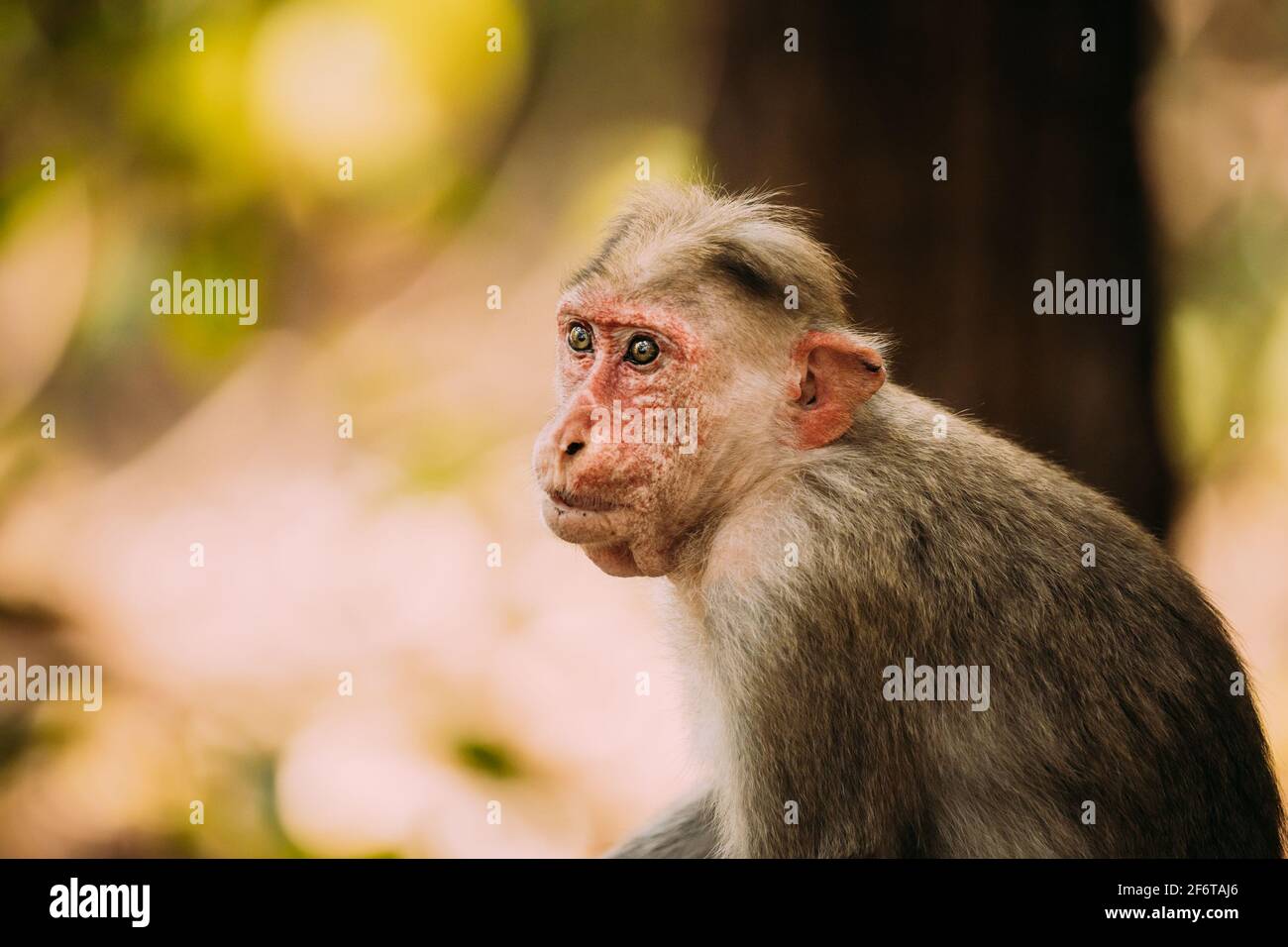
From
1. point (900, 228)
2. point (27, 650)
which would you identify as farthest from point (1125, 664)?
point (27, 650)

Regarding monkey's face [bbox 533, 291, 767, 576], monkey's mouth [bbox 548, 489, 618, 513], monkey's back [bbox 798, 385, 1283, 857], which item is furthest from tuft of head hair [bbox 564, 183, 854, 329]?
monkey's mouth [bbox 548, 489, 618, 513]

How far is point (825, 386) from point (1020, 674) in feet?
2.84

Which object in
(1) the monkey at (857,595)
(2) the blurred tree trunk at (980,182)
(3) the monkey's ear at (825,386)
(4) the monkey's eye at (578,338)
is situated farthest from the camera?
(2) the blurred tree trunk at (980,182)

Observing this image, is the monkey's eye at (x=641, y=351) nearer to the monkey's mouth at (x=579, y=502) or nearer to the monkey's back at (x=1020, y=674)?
the monkey's mouth at (x=579, y=502)

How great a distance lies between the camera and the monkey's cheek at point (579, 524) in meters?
3.17

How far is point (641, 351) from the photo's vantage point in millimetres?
3277

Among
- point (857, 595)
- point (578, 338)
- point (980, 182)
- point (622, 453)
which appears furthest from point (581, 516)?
point (980, 182)

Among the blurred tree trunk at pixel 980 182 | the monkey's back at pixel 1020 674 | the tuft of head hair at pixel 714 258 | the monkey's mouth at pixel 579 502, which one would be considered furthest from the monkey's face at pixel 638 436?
the blurred tree trunk at pixel 980 182

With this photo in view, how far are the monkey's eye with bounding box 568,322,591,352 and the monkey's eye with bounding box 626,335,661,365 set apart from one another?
0.49 feet

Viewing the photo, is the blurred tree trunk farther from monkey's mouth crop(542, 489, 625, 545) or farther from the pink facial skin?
monkey's mouth crop(542, 489, 625, 545)

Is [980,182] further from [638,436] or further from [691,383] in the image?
[638,436]

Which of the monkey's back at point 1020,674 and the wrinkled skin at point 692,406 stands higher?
the wrinkled skin at point 692,406

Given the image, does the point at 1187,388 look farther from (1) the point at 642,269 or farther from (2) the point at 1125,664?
(1) the point at 642,269

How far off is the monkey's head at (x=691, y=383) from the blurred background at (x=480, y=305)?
959 mm
